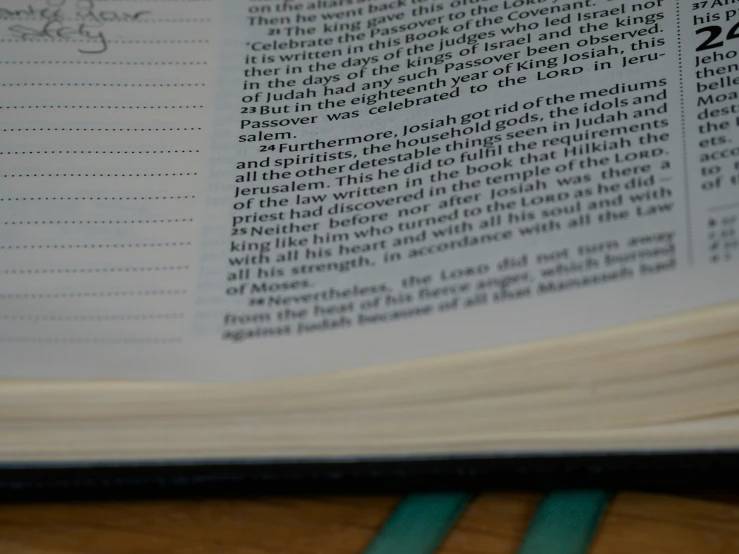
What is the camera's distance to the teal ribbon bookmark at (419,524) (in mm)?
326

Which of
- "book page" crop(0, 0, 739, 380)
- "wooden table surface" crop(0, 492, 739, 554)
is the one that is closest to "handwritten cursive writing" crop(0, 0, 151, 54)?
"book page" crop(0, 0, 739, 380)

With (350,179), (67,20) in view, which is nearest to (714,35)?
(350,179)

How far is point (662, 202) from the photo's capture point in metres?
0.34

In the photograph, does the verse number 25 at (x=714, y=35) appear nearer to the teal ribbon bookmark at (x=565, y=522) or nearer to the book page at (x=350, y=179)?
the book page at (x=350, y=179)

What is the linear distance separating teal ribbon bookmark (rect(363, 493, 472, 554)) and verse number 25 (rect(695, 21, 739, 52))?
196 mm

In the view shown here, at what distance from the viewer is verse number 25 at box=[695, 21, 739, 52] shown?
15.0 inches

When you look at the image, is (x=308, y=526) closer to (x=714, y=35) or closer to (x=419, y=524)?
(x=419, y=524)

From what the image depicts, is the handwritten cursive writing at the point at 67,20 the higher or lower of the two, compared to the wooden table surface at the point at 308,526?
higher

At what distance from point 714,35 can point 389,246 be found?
0.52 ft

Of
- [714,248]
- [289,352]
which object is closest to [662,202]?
[714,248]

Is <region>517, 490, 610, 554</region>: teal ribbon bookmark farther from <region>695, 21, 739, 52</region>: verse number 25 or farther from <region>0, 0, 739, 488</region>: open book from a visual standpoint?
<region>695, 21, 739, 52</region>: verse number 25

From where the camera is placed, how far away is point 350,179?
14.8 inches

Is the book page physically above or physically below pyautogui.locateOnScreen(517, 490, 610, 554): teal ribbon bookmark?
above

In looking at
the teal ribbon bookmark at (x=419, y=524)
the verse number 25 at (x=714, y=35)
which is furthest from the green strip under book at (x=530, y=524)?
the verse number 25 at (x=714, y=35)
